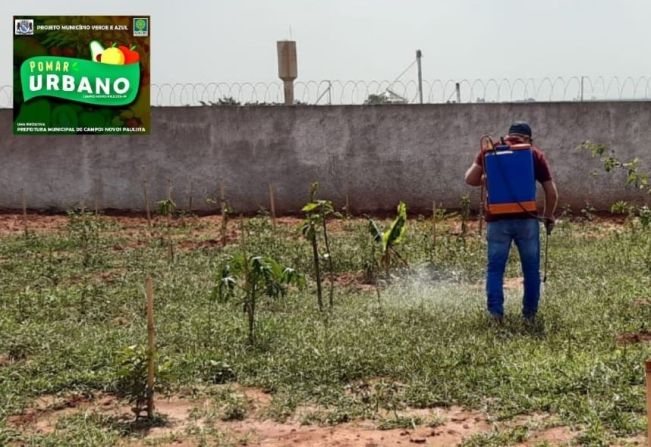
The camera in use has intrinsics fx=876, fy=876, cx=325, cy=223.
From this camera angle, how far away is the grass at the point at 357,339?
4918 mm

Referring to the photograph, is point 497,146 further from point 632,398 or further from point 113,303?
point 113,303

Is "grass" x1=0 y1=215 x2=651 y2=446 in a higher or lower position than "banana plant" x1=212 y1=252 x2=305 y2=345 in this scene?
lower

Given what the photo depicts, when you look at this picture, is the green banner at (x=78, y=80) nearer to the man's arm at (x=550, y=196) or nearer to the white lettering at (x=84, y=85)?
the white lettering at (x=84, y=85)

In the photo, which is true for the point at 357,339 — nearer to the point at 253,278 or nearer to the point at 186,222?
the point at 253,278

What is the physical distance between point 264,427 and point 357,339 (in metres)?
1.58

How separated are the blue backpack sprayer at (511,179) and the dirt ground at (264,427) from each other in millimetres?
→ 2303

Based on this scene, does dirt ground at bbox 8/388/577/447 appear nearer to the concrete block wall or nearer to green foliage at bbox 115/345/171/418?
green foliage at bbox 115/345/171/418

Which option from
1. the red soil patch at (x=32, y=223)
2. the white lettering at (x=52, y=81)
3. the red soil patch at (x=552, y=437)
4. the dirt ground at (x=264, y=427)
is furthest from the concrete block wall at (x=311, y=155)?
the red soil patch at (x=552, y=437)

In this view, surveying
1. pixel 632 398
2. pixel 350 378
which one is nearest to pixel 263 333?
pixel 350 378

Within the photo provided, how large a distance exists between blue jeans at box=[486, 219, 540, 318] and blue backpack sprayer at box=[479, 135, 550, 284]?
0.11m

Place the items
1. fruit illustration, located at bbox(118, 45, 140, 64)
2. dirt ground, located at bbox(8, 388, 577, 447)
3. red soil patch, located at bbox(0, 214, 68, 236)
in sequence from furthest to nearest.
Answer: fruit illustration, located at bbox(118, 45, 140, 64) → red soil patch, located at bbox(0, 214, 68, 236) → dirt ground, located at bbox(8, 388, 577, 447)

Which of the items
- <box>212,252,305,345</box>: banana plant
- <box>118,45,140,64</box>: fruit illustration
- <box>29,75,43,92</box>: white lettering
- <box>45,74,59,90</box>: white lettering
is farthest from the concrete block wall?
<box>212,252,305,345</box>: banana plant

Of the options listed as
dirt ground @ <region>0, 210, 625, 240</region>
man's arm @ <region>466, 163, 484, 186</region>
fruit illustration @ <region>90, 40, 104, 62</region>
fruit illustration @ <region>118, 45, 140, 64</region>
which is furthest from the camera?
fruit illustration @ <region>118, 45, 140, 64</region>

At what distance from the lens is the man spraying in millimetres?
6727
